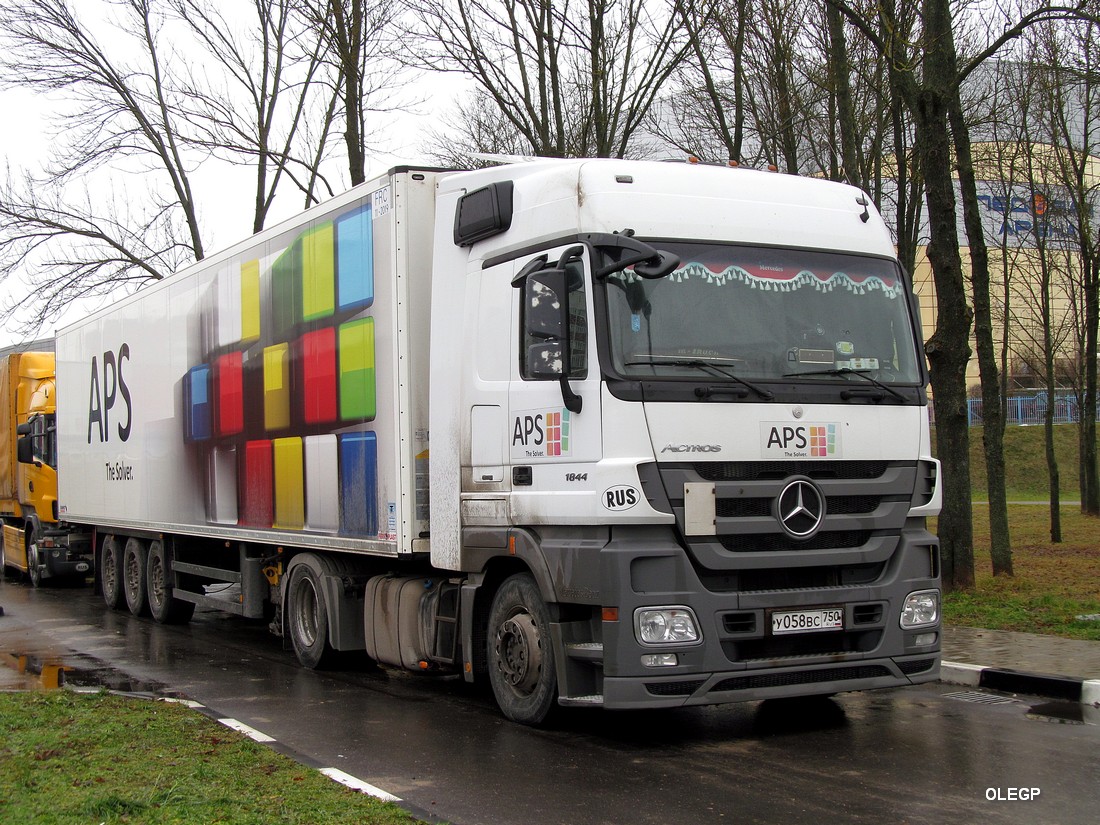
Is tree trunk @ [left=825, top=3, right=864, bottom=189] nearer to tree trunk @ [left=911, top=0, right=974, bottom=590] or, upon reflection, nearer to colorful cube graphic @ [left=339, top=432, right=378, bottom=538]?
tree trunk @ [left=911, top=0, right=974, bottom=590]

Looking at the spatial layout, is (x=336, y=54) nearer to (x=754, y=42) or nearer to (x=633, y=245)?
(x=754, y=42)

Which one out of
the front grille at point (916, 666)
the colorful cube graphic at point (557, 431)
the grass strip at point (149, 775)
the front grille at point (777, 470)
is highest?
the colorful cube graphic at point (557, 431)

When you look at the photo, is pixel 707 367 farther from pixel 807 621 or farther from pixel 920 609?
pixel 920 609

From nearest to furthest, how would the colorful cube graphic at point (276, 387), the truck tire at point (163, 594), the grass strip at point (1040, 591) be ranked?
1. the colorful cube graphic at point (276, 387)
2. the grass strip at point (1040, 591)
3. the truck tire at point (163, 594)

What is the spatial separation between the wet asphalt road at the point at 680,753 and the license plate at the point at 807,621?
695 mm

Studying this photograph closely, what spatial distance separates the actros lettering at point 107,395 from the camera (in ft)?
48.5

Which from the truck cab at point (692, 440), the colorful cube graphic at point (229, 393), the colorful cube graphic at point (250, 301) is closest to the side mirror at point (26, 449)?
the colorful cube graphic at point (229, 393)

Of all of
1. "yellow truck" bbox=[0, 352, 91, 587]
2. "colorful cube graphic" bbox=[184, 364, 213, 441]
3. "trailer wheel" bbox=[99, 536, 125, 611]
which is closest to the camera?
"colorful cube graphic" bbox=[184, 364, 213, 441]

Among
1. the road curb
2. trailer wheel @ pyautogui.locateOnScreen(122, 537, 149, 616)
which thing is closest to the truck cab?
the road curb

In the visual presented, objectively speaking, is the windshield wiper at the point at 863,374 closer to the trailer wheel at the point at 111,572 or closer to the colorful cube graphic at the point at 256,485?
the colorful cube graphic at the point at 256,485

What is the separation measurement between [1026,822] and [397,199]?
18.7 feet

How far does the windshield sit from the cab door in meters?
0.22

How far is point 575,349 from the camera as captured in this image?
276 inches

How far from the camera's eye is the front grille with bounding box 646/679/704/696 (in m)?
6.71
